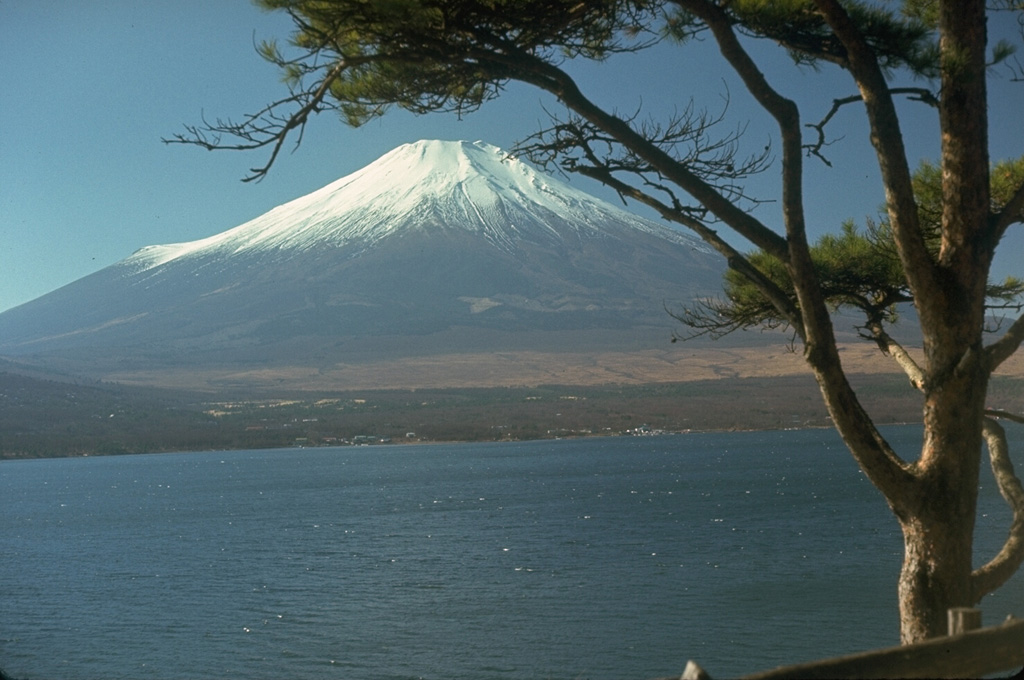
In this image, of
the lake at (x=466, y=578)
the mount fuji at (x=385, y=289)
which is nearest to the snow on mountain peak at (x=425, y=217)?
the mount fuji at (x=385, y=289)

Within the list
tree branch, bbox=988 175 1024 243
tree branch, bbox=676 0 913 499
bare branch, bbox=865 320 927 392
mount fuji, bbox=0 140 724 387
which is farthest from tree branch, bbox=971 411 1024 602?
mount fuji, bbox=0 140 724 387

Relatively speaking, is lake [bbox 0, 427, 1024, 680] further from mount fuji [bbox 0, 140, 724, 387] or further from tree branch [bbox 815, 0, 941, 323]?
mount fuji [bbox 0, 140, 724, 387]

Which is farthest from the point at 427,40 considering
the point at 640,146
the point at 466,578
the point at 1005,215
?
the point at 466,578

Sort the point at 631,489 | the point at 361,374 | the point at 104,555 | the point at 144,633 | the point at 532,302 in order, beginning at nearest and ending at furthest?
the point at 144,633, the point at 104,555, the point at 631,489, the point at 361,374, the point at 532,302

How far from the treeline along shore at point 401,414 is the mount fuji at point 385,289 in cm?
2248

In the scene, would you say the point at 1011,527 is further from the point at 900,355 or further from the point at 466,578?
the point at 466,578

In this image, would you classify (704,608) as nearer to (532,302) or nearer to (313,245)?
(532,302)

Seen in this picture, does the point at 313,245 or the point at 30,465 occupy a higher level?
the point at 313,245

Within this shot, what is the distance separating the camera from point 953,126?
16.1 ft

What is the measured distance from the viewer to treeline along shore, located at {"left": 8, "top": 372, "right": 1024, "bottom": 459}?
3541 inches

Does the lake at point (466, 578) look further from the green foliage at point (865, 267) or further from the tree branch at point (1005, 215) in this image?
the tree branch at point (1005, 215)

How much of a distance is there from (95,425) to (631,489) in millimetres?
62470

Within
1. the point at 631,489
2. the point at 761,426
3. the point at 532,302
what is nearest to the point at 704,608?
the point at 631,489

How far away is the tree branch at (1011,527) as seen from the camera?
502cm
